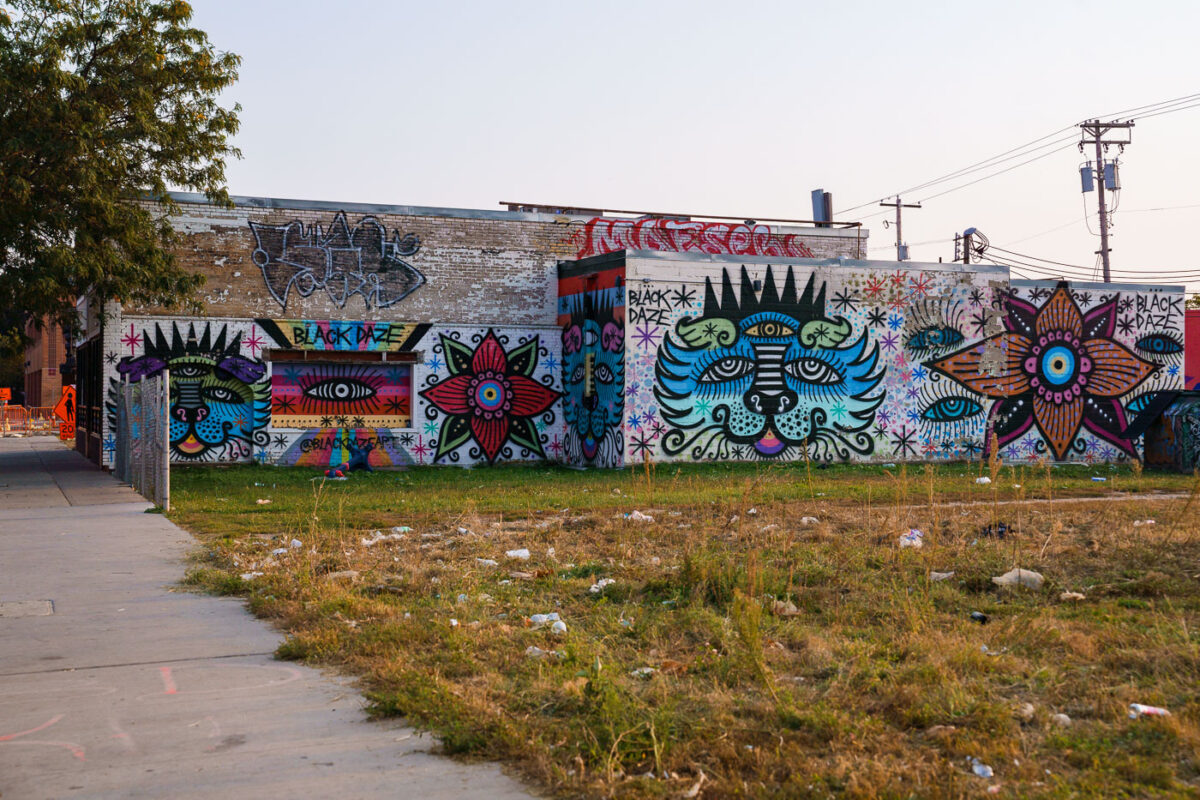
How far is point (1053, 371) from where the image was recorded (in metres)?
24.8

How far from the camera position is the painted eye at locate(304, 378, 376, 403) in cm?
2325

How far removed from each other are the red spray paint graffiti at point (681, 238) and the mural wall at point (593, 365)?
175cm

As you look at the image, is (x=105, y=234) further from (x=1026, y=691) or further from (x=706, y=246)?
(x=1026, y=691)

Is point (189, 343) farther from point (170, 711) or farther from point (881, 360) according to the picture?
point (170, 711)

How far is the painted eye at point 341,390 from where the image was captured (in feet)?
76.3

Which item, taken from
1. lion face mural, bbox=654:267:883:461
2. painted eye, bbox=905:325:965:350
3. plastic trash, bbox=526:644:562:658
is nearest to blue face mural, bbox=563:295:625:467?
lion face mural, bbox=654:267:883:461

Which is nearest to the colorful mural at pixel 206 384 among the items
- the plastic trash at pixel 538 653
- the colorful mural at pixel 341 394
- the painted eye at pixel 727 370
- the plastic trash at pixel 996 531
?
the colorful mural at pixel 341 394

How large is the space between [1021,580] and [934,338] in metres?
16.9

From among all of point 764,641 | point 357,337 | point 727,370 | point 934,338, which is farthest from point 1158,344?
point 764,641

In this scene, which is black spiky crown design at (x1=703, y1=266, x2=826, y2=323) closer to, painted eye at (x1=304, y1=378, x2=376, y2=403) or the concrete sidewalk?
painted eye at (x1=304, y1=378, x2=376, y2=403)

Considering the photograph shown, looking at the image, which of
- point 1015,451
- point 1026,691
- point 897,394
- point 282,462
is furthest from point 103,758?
point 1015,451

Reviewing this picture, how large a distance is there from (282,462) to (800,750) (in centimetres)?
1979

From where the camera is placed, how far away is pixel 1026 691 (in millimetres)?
5359

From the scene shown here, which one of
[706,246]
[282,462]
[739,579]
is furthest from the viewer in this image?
[706,246]
